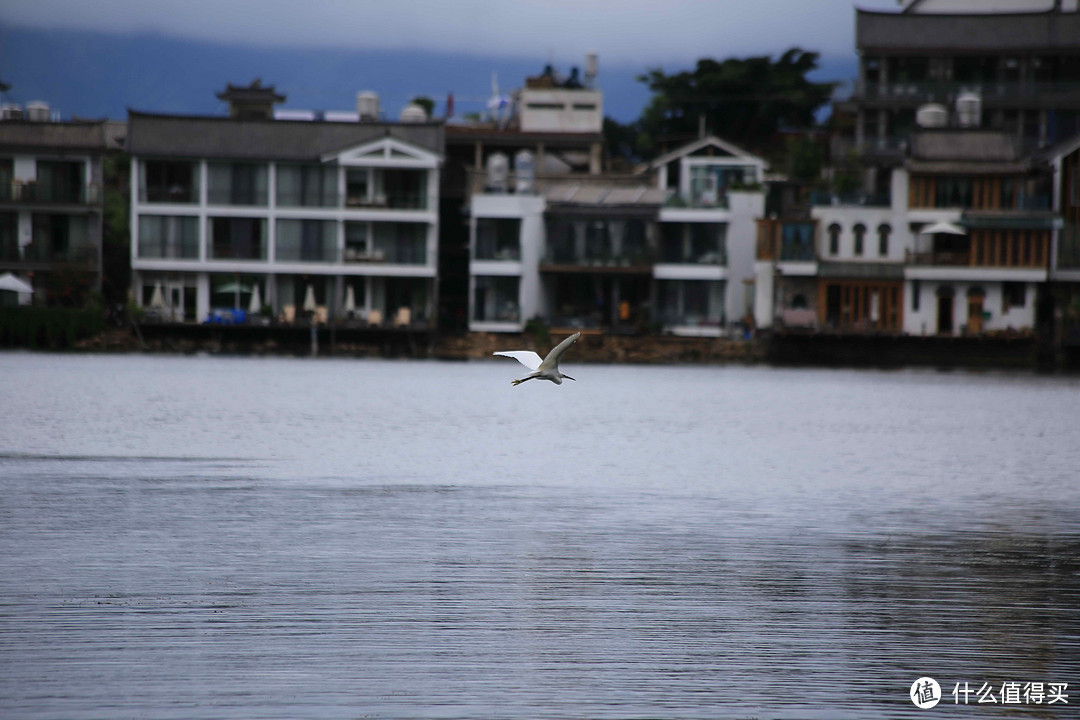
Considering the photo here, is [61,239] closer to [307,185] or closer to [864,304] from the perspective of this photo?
[307,185]

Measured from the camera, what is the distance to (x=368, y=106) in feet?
263

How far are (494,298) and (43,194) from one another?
985 inches

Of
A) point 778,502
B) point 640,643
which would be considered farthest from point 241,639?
point 778,502

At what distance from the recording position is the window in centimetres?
6975

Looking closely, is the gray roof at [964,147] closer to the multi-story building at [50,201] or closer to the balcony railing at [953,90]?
the balcony railing at [953,90]

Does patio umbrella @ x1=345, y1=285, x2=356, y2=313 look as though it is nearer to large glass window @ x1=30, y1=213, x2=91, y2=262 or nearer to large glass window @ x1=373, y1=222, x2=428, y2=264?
large glass window @ x1=373, y1=222, x2=428, y2=264

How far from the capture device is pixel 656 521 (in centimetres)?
2105

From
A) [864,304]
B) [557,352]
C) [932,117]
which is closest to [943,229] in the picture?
[864,304]

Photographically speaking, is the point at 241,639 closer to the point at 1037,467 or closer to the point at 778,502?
the point at 778,502

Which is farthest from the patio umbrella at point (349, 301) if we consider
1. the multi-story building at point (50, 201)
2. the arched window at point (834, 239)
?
the arched window at point (834, 239)

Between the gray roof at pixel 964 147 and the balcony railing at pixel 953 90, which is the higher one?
the balcony railing at pixel 953 90

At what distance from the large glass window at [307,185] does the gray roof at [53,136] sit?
397 inches

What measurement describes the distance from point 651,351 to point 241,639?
5917 centimetres
